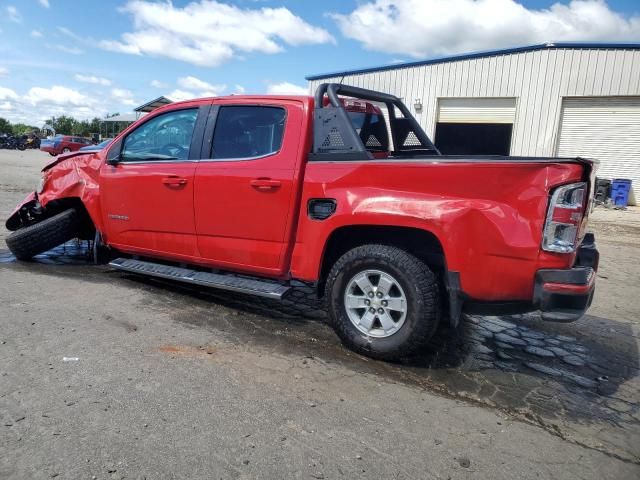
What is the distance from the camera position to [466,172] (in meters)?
3.10

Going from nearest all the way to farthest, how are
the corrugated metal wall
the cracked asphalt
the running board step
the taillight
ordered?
1. the cracked asphalt
2. the taillight
3. the running board step
4. the corrugated metal wall

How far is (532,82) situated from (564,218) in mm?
15330

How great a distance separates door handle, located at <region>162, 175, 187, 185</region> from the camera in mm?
4317

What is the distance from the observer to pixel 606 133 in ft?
52.6

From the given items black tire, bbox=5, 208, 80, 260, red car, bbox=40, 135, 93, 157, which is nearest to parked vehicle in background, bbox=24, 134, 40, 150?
red car, bbox=40, 135, 93, 157

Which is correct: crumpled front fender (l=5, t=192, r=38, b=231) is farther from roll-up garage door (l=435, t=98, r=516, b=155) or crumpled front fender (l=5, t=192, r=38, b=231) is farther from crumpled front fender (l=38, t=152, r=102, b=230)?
roll-up garage door (l=435, t=98, r=516, b=155)

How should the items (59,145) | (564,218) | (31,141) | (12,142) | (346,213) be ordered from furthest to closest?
(31,141), (12,142), (59,145), (346,213), (564,218)

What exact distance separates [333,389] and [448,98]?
55.4 feet

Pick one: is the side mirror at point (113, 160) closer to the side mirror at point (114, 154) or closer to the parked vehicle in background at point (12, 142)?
the side mirror at point (114, 154)

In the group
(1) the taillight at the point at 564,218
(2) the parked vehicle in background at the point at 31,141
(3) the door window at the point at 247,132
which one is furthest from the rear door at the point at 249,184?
(2) the parked vehicle in background at the point at 31,141

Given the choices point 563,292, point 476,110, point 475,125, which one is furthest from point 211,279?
point 475,125

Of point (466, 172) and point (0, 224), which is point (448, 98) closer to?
point (0, 224)

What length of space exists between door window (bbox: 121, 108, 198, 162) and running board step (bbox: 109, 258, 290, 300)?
1.04 m

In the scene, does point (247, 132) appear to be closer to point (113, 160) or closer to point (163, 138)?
point (163, 138)
